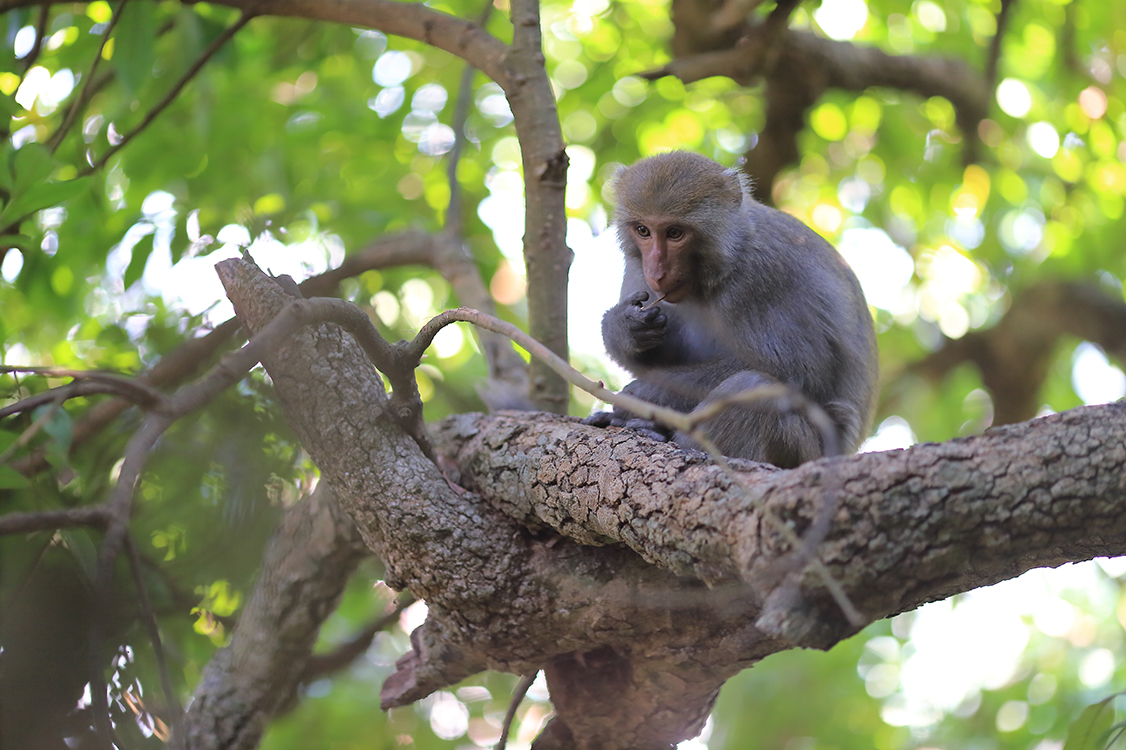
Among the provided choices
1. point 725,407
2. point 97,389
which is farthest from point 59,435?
point 725,407

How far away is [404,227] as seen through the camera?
19.6 feet

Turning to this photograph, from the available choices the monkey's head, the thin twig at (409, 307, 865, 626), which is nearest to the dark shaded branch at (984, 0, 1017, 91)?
the monkey's head

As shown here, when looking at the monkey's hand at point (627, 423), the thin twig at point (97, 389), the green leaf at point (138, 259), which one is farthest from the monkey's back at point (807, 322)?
the green leaf at point (138, 259)

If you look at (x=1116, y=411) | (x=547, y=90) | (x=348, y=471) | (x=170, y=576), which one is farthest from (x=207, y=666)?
(x=1116, y=411)

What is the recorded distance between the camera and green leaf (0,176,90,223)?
10.5ft

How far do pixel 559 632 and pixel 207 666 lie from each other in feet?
7.91

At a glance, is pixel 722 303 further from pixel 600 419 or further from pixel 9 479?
pixel 9 479

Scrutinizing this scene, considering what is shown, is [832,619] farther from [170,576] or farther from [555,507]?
[170,576]

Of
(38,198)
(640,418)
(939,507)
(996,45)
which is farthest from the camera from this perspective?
(996,45)

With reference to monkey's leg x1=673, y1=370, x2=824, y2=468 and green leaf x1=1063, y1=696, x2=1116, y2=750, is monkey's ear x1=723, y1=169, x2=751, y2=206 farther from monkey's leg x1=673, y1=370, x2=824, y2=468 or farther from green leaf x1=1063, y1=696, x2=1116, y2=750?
green leaf x1=1063, y1=696, x2=1116, y2=750

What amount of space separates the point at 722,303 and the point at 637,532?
1.73m

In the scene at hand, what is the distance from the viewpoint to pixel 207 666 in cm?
464

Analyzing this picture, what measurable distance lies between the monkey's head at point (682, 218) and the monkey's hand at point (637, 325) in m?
0.14

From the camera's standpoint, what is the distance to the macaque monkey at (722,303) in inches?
158
